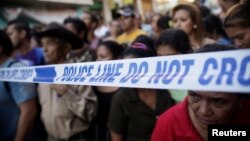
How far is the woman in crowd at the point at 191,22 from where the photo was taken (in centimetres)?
326

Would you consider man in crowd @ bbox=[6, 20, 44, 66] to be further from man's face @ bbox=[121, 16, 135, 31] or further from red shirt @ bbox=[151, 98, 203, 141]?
red shirt @ bbox=[151, 98, 203, 141]

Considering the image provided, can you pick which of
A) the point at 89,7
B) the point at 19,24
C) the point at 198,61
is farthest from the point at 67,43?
the point at 89,7

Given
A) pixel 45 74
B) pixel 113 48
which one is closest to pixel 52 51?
pixel 45 74

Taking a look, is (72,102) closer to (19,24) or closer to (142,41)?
(142,41)

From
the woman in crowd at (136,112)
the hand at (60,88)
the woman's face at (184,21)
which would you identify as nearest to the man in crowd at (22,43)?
the hand at (60,88)

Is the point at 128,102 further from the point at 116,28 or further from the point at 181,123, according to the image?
the point at 116,28

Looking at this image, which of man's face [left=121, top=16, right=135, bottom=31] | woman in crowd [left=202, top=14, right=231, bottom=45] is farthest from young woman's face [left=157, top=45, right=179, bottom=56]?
man's face [left=121, top=16, right=135, bottom=31]

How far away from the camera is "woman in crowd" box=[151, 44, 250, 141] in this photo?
1396 millimetres

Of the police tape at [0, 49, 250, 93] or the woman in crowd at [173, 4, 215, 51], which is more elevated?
the woman in crowd at [173, 4, 215, 51]

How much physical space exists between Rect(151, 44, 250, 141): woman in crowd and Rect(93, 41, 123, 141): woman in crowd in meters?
1.34

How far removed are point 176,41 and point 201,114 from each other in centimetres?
117

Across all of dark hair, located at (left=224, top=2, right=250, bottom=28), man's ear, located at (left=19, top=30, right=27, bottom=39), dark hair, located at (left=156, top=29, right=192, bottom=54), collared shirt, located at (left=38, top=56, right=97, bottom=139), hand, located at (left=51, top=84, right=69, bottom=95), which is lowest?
collared shirt, located at (left=38, top=56, right=97, bottom=139)

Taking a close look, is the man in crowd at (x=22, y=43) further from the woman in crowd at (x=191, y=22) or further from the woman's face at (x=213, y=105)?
the woman's face at (x=213, y=105)

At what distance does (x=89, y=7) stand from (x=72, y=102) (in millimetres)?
10852
